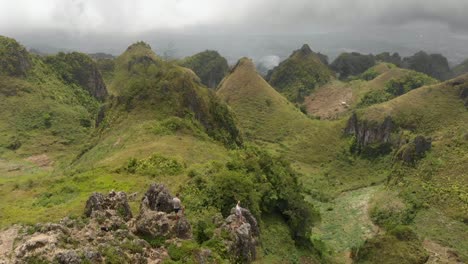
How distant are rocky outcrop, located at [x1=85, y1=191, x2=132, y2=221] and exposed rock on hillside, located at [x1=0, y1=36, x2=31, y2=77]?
98960 mm

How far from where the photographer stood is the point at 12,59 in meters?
117

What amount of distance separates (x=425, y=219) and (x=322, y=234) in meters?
15.7

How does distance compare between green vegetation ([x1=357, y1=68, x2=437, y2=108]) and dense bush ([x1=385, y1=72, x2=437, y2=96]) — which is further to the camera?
dense bush ([x1=385, y1=72, x2=437, y2=96])

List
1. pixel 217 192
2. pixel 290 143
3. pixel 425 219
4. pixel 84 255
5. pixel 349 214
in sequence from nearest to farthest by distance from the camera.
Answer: pixel 84 255 → pixel 217 192 → pixel 425 219 → pixel 349 214 → pixel 290 143

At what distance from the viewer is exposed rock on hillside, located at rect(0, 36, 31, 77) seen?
114688 millimetres

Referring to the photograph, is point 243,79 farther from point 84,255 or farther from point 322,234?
point 84,255

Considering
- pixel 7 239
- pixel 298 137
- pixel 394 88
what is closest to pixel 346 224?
pixel 298 137

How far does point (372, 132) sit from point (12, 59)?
95.5m

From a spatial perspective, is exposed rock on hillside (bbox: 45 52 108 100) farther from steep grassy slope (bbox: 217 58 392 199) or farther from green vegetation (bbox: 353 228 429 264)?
green vegetation (bbox: 353 228 429 264)

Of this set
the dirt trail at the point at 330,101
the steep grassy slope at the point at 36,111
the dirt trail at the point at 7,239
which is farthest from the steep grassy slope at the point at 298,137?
the dirt trail at the point at 7,239

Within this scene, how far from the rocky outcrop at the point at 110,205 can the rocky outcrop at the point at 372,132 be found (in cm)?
8475

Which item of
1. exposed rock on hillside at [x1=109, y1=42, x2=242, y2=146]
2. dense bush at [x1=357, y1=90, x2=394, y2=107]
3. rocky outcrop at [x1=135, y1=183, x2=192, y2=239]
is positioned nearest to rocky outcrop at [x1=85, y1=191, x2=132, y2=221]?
rocky outcrop at [x1=135, y1=183, x2=192, y2=239]

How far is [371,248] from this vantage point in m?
54.0

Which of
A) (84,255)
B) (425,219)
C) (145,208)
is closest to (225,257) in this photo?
(145,208)
